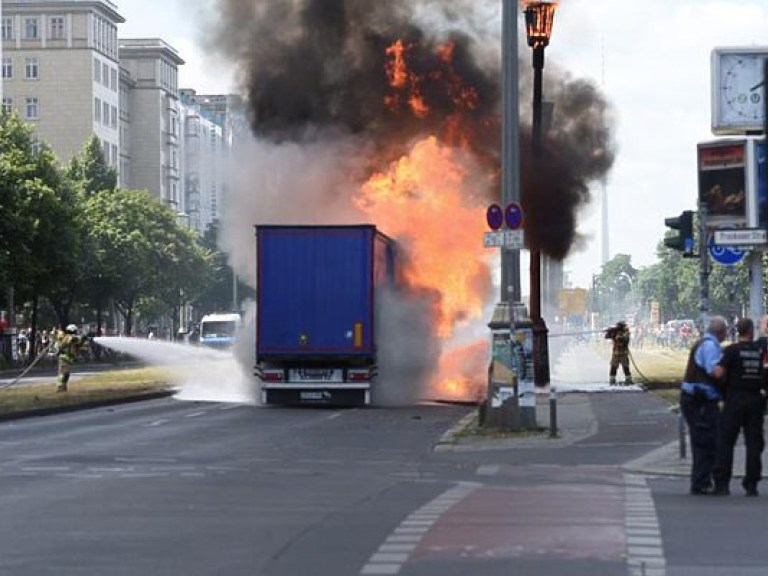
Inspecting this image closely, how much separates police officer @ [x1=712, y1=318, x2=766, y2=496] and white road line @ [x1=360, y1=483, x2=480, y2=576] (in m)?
2.45

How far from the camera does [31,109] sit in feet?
446

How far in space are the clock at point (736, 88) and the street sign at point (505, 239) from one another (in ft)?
20.9

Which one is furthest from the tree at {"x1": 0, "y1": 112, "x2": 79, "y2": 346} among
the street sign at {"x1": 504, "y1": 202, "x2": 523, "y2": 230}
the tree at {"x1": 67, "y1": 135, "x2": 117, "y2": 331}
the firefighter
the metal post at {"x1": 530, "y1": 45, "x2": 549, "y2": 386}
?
the street sign at {"x1": 504, "y1": 202, "x2": 523, "y2": 230}

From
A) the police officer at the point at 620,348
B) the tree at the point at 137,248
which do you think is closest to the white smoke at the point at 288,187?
the police officer at the point at 620,348

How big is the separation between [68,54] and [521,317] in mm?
116564

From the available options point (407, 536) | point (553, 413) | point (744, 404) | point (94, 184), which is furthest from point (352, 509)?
point (94, 184)

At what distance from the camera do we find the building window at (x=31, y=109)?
135875mm

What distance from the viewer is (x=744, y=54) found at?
1144 inches

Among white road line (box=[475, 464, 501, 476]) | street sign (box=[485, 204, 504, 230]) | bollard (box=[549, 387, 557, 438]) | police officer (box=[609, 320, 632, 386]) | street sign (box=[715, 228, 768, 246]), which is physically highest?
street sign (box=[485, 204, 504, 230])

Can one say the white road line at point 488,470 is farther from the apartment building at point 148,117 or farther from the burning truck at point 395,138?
the apartment building at point 148,117

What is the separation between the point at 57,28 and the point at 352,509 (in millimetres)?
127451

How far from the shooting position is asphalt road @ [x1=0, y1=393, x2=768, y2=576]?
11344 mm

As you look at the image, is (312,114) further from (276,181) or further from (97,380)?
(97,380)

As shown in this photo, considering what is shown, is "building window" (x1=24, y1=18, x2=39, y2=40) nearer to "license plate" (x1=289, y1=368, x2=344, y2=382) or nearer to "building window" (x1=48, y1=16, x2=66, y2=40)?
"building window" (x1=48, y1=16, x2=66, y2=40)
